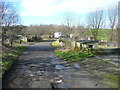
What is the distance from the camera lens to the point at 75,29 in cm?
2870

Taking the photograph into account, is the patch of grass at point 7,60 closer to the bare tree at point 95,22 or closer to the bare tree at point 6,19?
the bare tree at point 6,19

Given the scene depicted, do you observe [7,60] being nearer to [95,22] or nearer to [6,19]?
[6,19]

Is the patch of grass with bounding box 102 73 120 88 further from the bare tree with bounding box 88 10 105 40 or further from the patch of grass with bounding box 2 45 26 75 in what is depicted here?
the bare tree with bounding box 88 10 105 40

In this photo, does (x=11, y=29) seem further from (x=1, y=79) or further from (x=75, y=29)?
(x=75, y=29)

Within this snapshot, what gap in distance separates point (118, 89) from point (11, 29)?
14.4 meters

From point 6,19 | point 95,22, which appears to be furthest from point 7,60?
point 95,22

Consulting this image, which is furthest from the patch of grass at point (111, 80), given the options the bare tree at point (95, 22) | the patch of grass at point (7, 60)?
the bare tree at point (95, 22)

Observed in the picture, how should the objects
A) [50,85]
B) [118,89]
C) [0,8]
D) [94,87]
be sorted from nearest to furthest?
[118,89]
[94,87]
[50,85]
[0,8]

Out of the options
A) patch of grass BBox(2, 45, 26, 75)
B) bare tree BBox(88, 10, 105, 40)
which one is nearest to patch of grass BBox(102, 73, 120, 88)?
patch of grass BBox(2, 45, 26, 75)

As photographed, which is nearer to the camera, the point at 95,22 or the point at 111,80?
the point at 111,80

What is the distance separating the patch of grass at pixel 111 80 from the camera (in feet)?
16.4

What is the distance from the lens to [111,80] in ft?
18.1

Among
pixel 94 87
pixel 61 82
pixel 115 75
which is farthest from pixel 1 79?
pixel 115 75

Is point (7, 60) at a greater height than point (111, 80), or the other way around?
point (7, 60)
